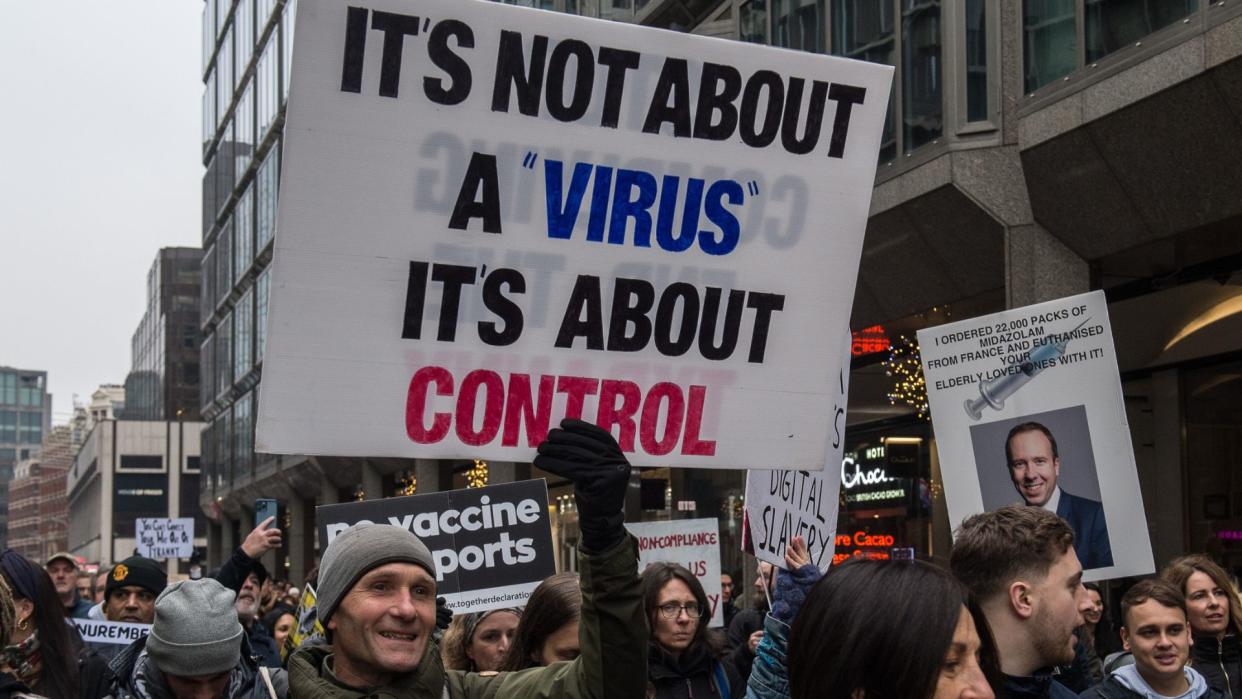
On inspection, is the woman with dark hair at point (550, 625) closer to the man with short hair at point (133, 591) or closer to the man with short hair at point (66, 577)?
the man with short hair at point (133, 591)

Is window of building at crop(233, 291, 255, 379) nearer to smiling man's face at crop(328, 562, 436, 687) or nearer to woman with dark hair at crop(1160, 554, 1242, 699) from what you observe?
woman with dark hair at crop(1160, 554, 1242, 699)

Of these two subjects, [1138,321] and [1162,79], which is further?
[1138,321]

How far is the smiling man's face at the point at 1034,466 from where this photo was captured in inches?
286

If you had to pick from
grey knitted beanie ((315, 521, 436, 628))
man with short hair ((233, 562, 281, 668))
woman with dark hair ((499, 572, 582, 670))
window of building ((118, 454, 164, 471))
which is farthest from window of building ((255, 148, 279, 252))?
window of building ((118, 454, 164, 471))

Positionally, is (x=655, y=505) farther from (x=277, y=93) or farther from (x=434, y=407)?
(x=277, y=93)

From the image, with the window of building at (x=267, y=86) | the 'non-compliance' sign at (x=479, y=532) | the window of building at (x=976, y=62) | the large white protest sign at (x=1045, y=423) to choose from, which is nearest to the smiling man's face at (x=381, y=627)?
the large white protest sign at (x=1045, y=423)

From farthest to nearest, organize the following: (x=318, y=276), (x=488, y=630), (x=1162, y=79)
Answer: (x=1162, y=79)
(x=488, y=630)
(x=318, y=276)

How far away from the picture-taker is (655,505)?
2427 cm

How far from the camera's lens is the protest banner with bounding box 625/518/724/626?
1095cm

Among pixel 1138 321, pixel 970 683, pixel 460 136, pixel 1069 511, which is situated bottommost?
pixel 970 683

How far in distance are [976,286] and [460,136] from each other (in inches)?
487

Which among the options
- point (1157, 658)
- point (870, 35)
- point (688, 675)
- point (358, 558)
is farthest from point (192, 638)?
point (870, 35)

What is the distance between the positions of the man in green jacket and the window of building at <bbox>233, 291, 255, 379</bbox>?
1945 inches

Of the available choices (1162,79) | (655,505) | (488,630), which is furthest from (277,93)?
(488,630)
